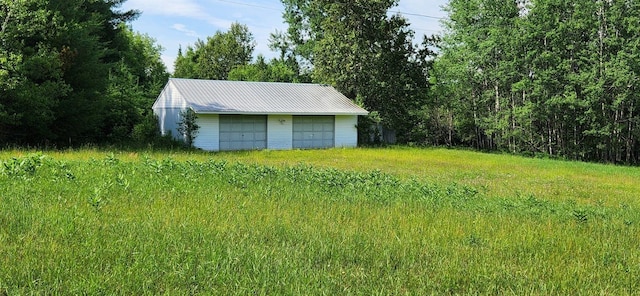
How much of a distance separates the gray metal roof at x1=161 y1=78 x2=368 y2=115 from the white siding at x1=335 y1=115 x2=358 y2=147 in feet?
2.26

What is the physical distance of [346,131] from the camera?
30.2 metres

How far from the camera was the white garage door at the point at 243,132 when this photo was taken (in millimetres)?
25562

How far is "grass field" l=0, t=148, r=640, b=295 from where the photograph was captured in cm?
381

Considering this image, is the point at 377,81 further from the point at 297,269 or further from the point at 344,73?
the point at 297,269

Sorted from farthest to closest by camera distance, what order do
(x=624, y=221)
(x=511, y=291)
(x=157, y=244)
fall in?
(x=624, y=221) → (x=157, y=244) → (x=511, y=291)

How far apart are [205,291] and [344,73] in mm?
29049

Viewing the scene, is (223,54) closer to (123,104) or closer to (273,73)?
(273,73)

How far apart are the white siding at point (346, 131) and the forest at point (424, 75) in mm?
1341

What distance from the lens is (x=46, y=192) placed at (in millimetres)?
6871

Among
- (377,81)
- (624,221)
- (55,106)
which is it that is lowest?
(624,221)

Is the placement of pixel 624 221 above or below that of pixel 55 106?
below

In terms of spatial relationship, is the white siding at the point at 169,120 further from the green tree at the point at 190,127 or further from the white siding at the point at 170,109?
the green tree at the point at 190,127

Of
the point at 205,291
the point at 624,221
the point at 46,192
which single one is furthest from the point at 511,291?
the point at 46,192

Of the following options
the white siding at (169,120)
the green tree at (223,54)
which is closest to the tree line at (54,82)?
the white siding at (169,120)
